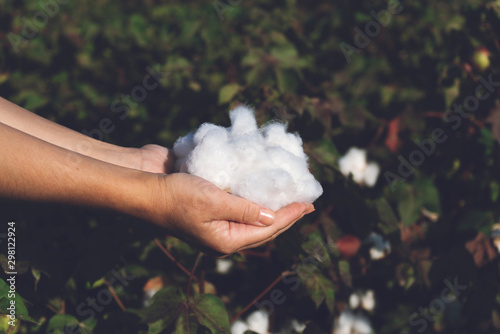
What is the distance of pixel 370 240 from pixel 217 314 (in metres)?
0.88

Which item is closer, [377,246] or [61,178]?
[61,178]

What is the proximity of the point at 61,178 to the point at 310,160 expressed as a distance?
0.82 metres

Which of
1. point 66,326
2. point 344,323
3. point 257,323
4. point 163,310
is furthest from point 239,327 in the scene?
point 66,326

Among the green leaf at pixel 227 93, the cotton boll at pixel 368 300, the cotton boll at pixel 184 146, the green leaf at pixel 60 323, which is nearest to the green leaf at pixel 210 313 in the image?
the green leaf at pixel 60 323

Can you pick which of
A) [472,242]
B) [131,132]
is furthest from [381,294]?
[131,132]

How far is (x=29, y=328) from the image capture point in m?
1.48

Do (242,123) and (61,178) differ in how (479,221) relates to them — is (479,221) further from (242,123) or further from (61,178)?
(61,178)

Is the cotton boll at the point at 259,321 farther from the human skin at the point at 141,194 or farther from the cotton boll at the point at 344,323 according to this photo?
the human skin at the point at 141,194

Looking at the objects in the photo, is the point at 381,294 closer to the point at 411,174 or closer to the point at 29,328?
the point at 411,174

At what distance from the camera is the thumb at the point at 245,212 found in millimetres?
1198

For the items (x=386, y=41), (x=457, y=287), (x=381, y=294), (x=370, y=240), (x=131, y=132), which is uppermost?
(x=386, y=41)

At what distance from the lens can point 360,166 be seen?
1988mm

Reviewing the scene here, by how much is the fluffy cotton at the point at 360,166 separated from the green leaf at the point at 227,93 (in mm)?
572

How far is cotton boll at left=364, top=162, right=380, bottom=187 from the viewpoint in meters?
1.96
